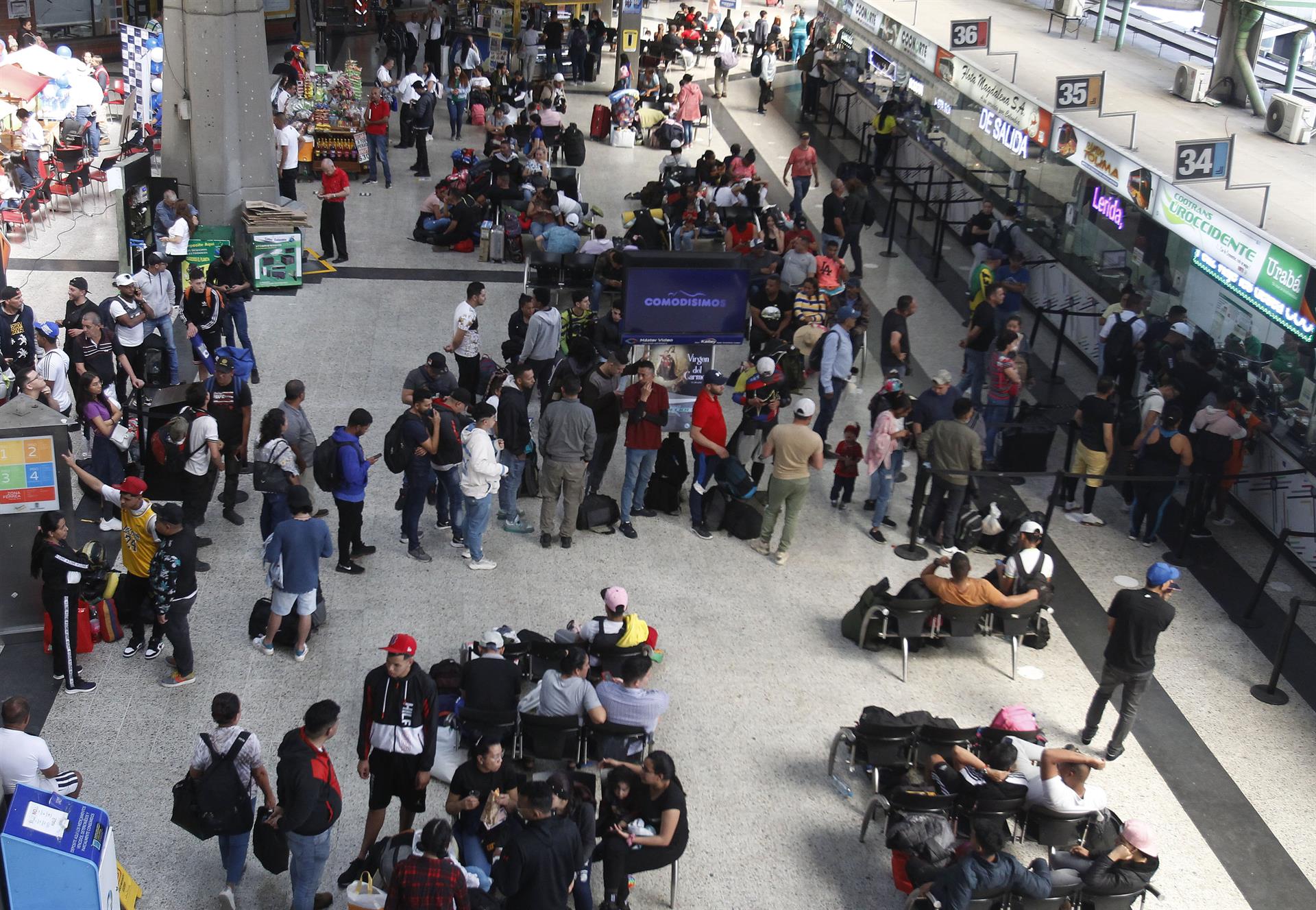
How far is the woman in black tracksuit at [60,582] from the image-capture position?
8.67 meters

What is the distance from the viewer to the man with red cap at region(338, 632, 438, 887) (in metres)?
7.23

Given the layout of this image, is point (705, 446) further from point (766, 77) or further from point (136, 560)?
point (766, 77)

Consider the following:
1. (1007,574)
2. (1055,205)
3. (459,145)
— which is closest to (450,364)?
(1007,574)

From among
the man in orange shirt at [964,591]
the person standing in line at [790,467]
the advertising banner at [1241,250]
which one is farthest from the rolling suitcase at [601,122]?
the man in orange shirt at [964,591]

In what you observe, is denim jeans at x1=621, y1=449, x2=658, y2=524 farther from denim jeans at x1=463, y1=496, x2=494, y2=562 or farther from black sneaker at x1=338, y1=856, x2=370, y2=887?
black sneaker at x1=338, y1=856, x2=370, y2=887

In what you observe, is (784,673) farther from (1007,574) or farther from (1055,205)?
(1055,205)

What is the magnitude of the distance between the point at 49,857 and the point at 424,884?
1.91 meters

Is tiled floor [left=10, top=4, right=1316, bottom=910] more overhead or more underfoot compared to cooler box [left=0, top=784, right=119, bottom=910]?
more underfoot

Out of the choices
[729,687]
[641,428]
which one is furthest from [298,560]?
[641,428]

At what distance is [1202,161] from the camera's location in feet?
41.0

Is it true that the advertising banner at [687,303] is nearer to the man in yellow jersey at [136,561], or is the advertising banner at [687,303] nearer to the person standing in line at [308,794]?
the man in yellow jersey at [136,561]

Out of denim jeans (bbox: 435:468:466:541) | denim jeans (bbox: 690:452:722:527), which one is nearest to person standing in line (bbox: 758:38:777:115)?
denim jeans (bbox: 690:452:722:527)

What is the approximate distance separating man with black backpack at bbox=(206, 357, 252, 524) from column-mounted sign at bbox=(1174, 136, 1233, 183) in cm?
903

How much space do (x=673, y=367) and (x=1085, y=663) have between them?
5.30m
